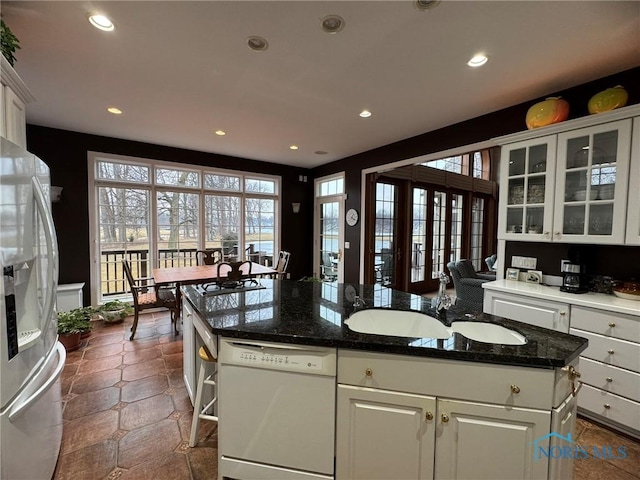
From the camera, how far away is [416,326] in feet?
5.70

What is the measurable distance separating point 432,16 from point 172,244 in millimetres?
4683

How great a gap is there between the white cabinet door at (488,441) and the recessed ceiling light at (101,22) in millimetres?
2841

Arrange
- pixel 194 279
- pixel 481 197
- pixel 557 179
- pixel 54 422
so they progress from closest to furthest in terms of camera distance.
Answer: pixel 54 422, pixel 557 179, pixel 194 279, pixel 481 197

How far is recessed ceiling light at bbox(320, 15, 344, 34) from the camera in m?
1.73

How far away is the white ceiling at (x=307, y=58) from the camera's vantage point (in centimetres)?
169

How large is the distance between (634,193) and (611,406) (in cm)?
152

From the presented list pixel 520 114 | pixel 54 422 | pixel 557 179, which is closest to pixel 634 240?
pixel 557 179

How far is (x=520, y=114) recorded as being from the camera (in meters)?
2.87

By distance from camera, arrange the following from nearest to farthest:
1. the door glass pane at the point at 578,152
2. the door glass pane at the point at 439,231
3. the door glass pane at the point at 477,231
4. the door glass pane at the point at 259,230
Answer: the door glass pane at the point at 578,152
the door glass pane at the point at 259,230
the door glass pane at the point at 439,231
the door glass pane at the point at 477,231

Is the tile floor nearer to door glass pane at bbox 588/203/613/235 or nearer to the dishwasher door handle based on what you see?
the dishwasher door handle

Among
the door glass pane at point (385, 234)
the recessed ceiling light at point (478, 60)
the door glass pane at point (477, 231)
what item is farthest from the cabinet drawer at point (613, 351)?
the door glass pane at point (477, 231)

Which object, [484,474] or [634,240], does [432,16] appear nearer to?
[634,240]

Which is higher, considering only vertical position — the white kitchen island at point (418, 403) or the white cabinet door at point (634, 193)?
the white cabinet door at point (634, 193)

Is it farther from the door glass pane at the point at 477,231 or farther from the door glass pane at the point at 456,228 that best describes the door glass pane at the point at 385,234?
the door glass pane at the point at 477,231
